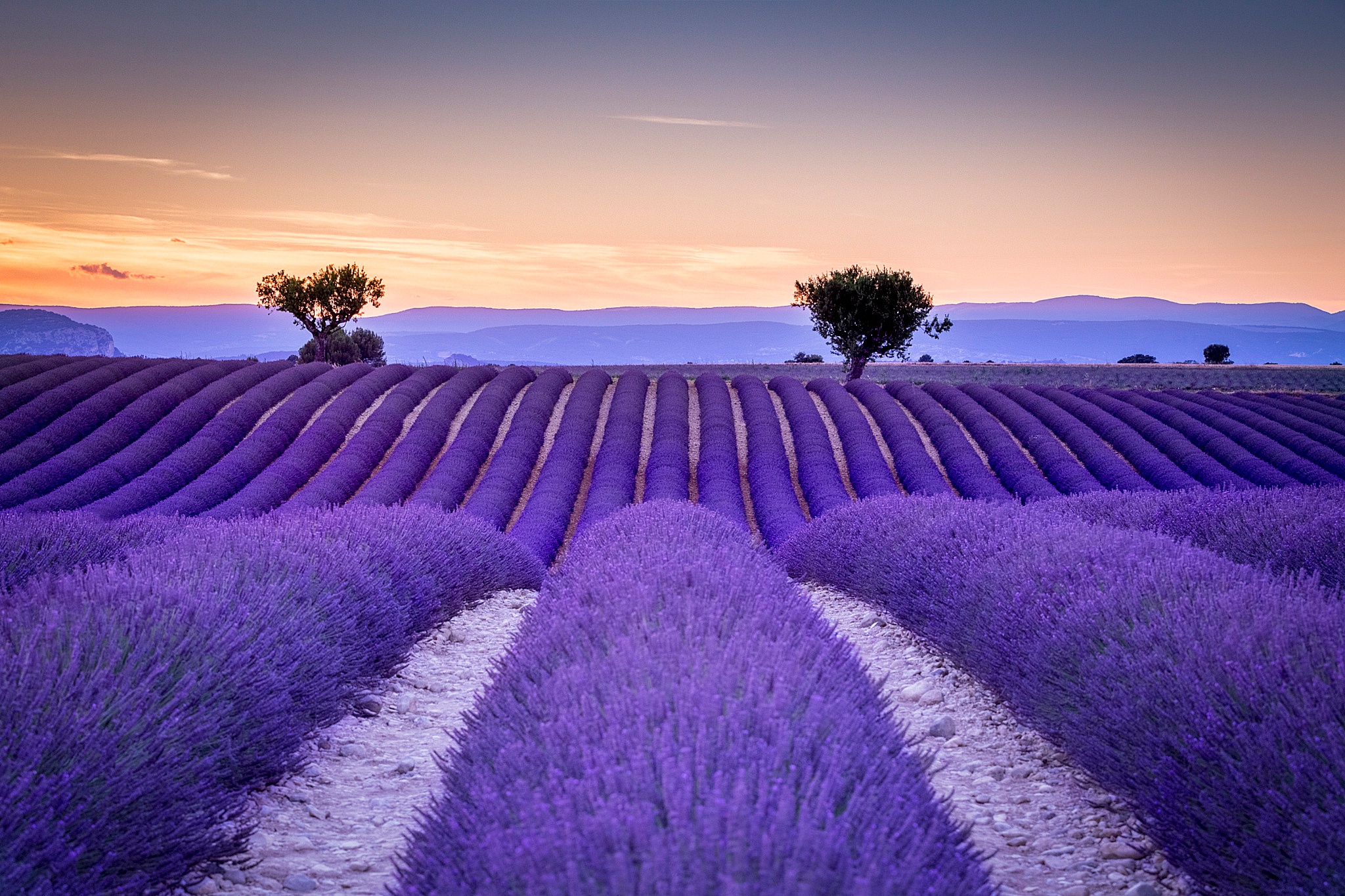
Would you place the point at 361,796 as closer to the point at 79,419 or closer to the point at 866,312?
the point at 79,419

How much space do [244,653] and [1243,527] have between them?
6776mm

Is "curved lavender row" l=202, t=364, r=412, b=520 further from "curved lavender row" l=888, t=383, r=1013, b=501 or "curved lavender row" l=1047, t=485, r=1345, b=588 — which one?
"curved lavender row" l=888, t=383, r=1013, b=501

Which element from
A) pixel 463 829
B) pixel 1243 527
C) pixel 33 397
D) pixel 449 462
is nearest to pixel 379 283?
pixel 33 397

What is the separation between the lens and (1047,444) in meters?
17.4

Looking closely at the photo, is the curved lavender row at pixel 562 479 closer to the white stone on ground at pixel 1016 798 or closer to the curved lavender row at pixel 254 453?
the curved lavender row at pixel 254 453

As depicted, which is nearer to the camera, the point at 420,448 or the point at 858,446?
the point at 420,448

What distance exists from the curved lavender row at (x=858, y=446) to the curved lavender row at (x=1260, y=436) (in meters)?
6.72

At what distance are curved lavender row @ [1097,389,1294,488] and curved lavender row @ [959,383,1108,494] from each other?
182 centimetres

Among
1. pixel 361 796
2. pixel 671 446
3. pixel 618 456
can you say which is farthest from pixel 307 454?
pixel 361 796

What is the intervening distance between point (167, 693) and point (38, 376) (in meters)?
20.1

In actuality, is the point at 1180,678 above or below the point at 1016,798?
above

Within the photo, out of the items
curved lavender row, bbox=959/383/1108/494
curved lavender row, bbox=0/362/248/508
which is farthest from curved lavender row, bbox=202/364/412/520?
curved lavender row, bbox=959/383/1108/494

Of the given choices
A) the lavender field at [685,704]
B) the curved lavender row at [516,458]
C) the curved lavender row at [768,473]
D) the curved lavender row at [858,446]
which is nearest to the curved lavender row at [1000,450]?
the curved lavender row at [858,446]

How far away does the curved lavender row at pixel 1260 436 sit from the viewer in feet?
50.8
